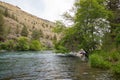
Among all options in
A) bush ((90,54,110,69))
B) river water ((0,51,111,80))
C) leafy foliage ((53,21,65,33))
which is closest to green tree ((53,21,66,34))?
leafy foliage ((53,21,65,33))

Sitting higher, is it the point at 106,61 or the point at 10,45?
the point at 10,45

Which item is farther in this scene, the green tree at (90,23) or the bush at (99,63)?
the green tree at (90,23)

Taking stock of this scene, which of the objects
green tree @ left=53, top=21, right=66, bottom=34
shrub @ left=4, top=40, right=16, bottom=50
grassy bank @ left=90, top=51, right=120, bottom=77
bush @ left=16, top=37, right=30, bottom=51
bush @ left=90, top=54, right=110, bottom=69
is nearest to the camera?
grassy bank @ left=90, top=51, right=120, bottom=77

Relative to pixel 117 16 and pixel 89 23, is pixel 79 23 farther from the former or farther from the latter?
pixel 117 16

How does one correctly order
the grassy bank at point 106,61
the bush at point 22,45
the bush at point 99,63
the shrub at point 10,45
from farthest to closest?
the bush at point 22,45, the shrub at point 10,45, the bush at point 99,63, the grassy bank at point 106,61

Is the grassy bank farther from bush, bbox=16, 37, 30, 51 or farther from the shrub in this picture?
bush, bbox=16, 37, 30, 51

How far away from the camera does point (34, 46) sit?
13775 cm

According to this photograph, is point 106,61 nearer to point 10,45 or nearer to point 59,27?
point 59,27

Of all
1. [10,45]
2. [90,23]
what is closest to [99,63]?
[90,23]

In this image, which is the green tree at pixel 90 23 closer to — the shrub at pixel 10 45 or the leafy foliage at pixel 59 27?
the leafy foliage at pixel 59 27

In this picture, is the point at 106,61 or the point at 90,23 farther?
the point at 90,23

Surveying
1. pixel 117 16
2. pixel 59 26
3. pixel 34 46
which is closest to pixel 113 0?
pixel 117 16

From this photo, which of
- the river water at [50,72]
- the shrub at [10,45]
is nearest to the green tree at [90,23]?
the river water at [50,72]

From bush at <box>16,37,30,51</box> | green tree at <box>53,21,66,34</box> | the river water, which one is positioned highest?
green tree at <box>53,21,66,34</box>
